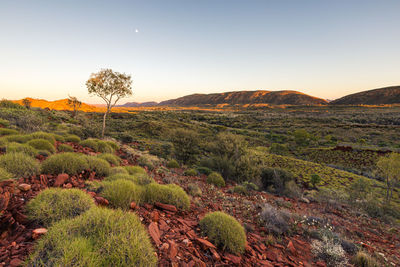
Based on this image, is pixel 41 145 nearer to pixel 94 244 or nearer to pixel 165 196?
pixel 165 196

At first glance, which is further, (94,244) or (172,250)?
(172,250)

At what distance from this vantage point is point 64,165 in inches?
184

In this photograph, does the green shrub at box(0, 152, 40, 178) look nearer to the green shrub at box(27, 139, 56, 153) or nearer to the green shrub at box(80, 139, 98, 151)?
the green shrub at box(27, 139, 56, 153)

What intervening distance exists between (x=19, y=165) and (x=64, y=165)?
889mm

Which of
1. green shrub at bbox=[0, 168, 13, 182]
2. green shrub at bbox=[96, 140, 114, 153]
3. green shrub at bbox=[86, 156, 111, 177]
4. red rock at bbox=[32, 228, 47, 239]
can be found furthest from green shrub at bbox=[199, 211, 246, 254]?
green shrub at bbox=[96, 140, 114, 153]

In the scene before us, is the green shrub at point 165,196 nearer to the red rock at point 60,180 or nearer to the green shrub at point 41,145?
the red rock at point 60,180

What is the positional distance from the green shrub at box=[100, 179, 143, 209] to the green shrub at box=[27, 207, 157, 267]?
1.13m

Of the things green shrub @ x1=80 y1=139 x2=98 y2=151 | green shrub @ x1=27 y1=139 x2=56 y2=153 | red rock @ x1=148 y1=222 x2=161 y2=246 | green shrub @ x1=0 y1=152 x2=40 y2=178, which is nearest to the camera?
red rock @ x1=148 y1=222 x2=161 y2=246

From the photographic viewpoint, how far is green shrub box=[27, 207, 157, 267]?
1699 mm

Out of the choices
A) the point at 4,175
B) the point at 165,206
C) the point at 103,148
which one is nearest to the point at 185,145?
the point at 103,148

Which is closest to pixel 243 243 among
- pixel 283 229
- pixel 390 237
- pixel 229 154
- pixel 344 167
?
pixel 283 229

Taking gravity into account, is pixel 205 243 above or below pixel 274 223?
above

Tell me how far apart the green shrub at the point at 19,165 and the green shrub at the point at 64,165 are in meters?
0.29

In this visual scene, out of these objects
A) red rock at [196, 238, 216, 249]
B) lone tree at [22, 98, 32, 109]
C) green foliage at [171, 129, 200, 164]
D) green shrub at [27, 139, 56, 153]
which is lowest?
green foliage at [171, 129, 200, 164]
